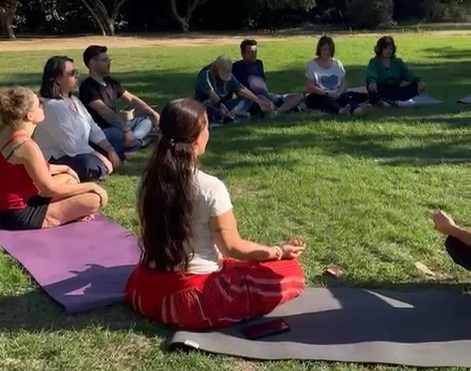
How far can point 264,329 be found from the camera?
3822 millimetres

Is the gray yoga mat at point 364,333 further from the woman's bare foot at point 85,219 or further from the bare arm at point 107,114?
the bare arm at point 107,114

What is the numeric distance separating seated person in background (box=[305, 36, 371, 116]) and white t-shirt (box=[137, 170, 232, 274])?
5.87 meters

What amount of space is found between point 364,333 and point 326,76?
20.9ft

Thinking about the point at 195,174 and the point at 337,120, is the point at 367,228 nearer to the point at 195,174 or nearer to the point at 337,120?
the point at 195,174

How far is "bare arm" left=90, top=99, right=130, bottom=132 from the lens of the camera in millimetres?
7629

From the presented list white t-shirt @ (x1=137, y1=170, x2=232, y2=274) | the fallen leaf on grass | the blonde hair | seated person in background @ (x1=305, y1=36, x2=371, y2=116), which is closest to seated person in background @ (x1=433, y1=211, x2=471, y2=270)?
the fallen leaf on grass

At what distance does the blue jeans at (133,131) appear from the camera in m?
7.45

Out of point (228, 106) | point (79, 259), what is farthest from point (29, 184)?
point (228, 106)

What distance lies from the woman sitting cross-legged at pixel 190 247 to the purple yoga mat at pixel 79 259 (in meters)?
0.43

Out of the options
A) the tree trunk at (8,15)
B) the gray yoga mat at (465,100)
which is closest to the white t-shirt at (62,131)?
the gray yoga mat at (465,100)

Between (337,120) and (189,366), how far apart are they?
19.5 ft

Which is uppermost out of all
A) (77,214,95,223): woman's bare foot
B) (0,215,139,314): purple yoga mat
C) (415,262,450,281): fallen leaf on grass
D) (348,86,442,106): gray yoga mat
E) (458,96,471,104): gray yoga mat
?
(348,86,442,106): gray yoga mat

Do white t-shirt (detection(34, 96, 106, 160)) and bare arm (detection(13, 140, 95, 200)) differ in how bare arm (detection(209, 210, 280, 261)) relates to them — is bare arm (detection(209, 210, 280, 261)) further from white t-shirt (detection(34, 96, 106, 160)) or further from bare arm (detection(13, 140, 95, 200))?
white t-shirt (detection(34, 96, 106, 160))

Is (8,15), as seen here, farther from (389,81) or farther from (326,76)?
(389,81)
